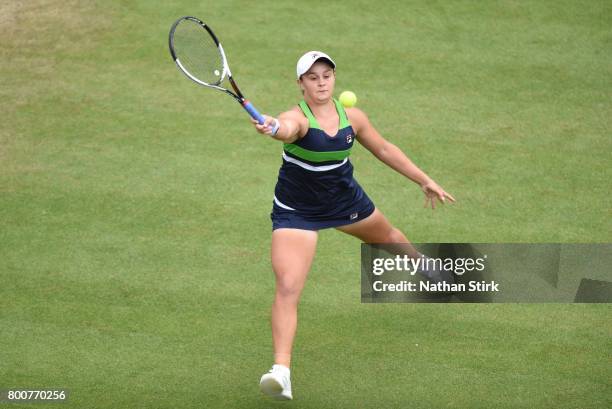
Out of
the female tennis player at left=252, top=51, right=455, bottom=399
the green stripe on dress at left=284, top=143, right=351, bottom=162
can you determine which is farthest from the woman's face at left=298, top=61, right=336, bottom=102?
the green stripe on dress at left=284, top=143, right=351, bottom=162

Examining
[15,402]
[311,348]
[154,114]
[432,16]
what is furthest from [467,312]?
[432,16]

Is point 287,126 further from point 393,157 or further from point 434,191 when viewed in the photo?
point 434,191

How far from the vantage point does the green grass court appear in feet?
22.8

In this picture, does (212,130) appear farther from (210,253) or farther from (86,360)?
(86,360)

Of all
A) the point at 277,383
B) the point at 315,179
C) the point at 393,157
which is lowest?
the point at 277,383

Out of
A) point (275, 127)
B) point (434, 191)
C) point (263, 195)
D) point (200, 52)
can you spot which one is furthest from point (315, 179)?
point (263, 195)

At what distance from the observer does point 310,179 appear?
6.79 metres

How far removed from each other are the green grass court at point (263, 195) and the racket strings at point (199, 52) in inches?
71.2

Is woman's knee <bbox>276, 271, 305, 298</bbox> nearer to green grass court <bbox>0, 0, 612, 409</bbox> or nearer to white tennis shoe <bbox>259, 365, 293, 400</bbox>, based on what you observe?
white tennis shoe <bbox>259, 365, 293, 400</bbox>

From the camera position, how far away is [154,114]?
10258mm

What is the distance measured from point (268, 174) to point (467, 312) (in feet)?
8.65

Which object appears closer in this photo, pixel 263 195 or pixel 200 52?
pixel 200 52

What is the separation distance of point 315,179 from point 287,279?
0.76 metres

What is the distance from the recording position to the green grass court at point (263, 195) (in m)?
6.96
